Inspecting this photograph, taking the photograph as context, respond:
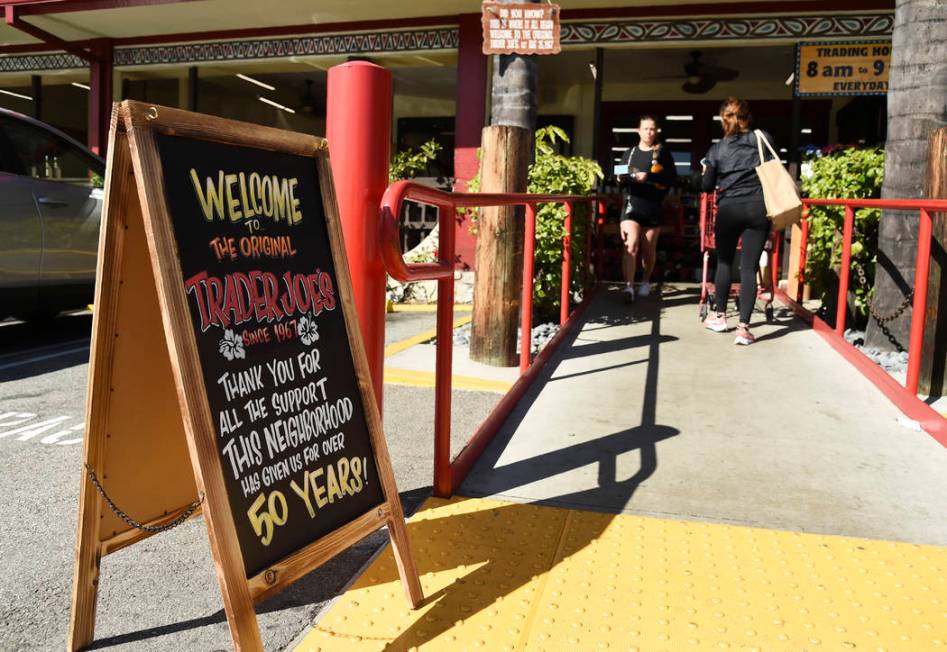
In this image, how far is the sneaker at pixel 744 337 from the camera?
5.98 meters

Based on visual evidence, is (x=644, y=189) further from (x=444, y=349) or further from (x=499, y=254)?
(x=444, y=349)

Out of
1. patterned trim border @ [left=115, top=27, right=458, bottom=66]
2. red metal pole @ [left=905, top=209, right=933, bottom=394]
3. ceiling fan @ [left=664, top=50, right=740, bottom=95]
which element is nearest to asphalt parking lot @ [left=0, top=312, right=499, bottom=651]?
red metal pole @ [left=905, top=209, right=933, bottom=394]

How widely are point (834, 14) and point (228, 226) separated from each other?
995 cm

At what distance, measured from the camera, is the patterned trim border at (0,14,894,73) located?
10.1 meters

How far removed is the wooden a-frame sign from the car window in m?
4.51

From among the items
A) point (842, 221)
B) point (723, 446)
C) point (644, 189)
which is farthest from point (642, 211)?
point (723, 446)

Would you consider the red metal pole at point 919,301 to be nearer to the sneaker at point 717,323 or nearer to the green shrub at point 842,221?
the sneaker at point 717,323

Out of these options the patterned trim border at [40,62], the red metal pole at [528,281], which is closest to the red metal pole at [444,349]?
the red metal pole at [528,281]

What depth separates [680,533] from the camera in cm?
283

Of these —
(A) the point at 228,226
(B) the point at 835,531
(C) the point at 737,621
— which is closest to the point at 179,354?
(A) the point at 228,226

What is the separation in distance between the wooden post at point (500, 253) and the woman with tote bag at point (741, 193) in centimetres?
162

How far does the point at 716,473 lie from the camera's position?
3416 millimetres

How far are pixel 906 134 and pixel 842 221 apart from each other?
1.32 m

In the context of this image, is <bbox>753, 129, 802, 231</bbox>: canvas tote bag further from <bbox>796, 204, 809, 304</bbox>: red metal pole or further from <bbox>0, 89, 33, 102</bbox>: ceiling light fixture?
<bbox>0, 89, 33, 102</bbox>: ceiling light fixture
